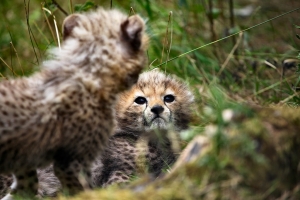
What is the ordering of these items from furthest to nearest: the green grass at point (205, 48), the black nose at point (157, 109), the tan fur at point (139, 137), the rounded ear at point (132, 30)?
the green grass at point (205, 48) < the black nose at point (157, 109) < the tan fur at point (139, 137) < the rounded ear at point (132, 30)

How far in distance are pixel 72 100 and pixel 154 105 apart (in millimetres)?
1373

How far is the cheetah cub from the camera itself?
498cm

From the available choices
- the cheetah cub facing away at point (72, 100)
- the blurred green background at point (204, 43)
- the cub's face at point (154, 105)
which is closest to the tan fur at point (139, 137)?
the cub's face at point (154, 105)

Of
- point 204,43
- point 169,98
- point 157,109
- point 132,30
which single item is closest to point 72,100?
point 132,30

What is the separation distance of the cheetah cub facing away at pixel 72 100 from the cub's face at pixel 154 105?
1036 millimetres

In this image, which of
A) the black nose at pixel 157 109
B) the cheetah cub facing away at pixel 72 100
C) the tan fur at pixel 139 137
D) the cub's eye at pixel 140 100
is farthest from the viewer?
the cub's eye at pixel 140 100

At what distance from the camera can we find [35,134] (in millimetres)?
3734

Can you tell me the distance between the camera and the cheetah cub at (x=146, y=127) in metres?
4.98

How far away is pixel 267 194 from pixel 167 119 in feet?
6.57

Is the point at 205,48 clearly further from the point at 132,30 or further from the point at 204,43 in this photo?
the point at 132,30

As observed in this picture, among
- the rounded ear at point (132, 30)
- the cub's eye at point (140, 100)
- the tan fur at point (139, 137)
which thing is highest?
the rounded ear at point (132, 30)

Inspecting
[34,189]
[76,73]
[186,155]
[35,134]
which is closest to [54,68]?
[76,73]

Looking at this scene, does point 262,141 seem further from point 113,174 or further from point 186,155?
point 113,174

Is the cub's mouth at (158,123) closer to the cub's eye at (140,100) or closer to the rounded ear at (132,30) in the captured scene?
the cub's eye at (140,100)
